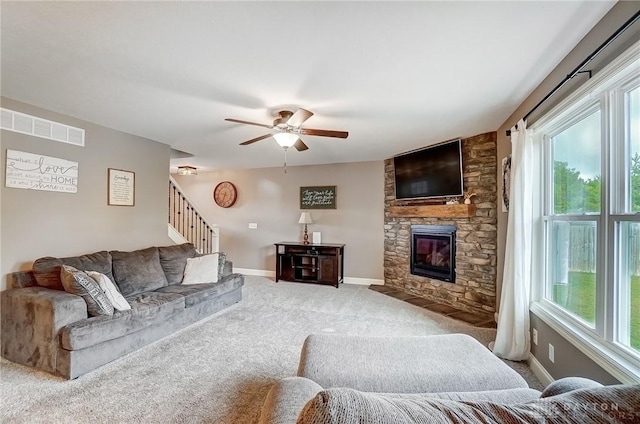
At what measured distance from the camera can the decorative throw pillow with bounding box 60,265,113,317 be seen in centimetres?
246

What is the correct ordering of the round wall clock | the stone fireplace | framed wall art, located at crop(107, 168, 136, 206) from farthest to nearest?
the round wall clock < the stone fireplace < framed wall art, located at crop(107, 168, 136, 206)

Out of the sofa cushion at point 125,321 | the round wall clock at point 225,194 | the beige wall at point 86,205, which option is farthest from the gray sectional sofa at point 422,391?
the round wall clock at point 225,194

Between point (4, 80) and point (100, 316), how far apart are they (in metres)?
2.10

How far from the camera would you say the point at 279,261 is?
231 inches

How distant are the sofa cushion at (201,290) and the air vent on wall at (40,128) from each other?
1969 millimetres

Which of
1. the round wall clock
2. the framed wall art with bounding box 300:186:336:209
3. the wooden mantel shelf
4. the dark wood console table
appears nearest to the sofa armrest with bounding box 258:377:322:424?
the wooden mantel shelf

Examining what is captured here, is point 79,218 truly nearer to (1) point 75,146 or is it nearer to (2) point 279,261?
(1) point 75,146

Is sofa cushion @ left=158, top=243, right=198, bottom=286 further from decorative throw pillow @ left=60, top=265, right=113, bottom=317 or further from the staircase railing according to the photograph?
the staircase railing

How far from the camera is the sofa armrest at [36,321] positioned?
89.7 inches

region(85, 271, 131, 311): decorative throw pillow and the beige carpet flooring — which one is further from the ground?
region(85, 271, 131, 311): decorative throw pillow

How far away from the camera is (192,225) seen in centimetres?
546

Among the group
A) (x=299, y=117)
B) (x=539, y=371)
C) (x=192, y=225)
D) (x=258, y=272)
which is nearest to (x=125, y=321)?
(x=299, y=117)

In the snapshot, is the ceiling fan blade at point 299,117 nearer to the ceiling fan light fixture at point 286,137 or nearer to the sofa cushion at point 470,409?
the ceiling fan light fixture at point 286,137

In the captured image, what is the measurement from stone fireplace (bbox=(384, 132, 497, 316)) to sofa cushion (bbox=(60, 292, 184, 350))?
3593 millimetres
